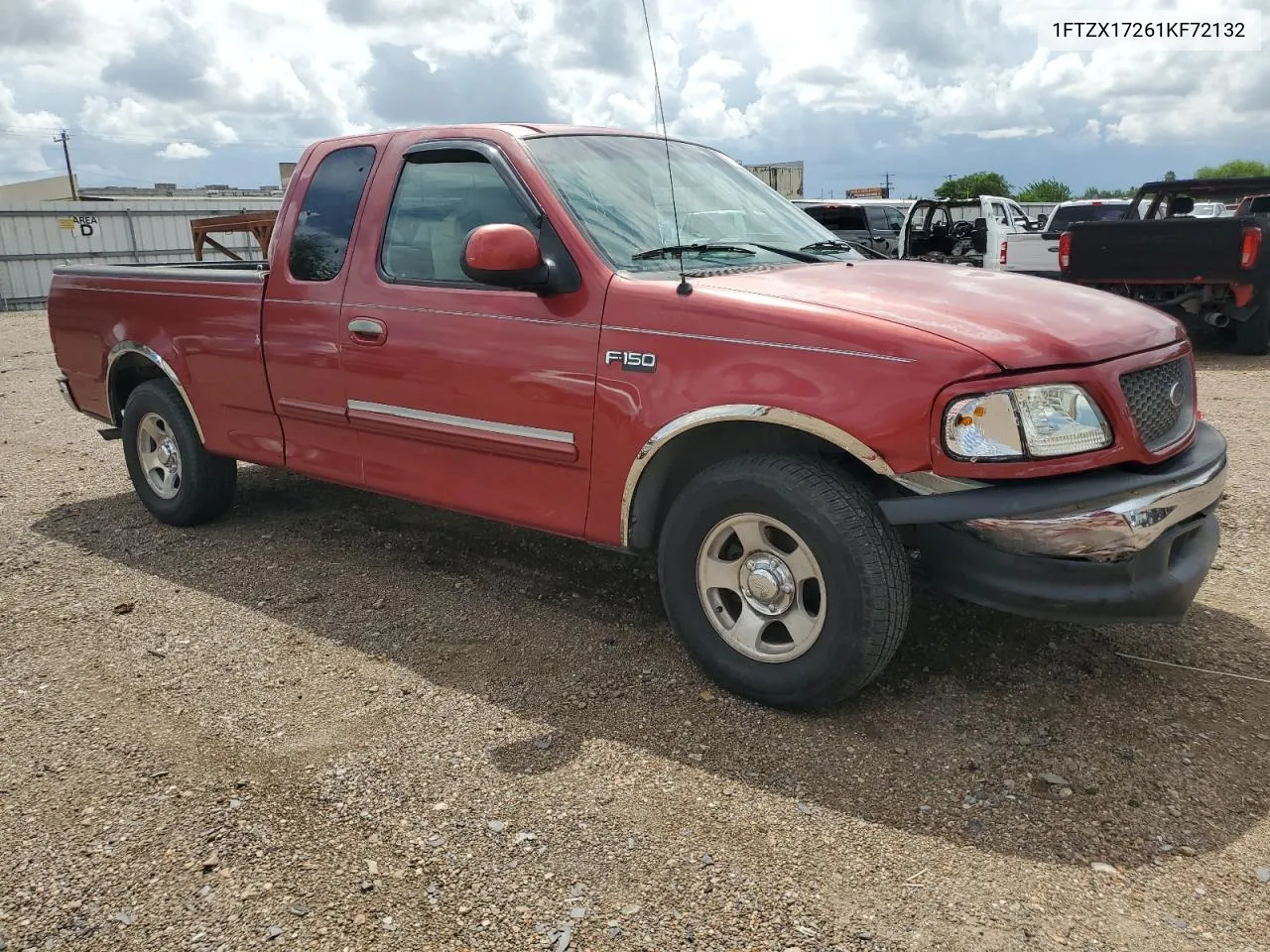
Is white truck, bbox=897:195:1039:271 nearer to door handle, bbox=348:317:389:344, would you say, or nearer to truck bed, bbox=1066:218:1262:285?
truck bed, bbox=1066:218:1262:285

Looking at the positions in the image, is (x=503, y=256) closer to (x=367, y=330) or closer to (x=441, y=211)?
(x=441, y=211)

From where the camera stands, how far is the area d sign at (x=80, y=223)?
1000 inches

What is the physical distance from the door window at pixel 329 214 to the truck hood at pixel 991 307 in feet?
5.88

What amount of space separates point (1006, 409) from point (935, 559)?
52cm

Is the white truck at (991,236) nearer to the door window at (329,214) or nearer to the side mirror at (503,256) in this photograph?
the door window at (329,214)

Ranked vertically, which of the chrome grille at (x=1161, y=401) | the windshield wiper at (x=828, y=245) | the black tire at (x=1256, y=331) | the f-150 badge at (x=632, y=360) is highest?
the windshield wiper at (x=828, y=245)

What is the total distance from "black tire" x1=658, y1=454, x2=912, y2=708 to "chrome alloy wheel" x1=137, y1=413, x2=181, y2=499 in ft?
10.9

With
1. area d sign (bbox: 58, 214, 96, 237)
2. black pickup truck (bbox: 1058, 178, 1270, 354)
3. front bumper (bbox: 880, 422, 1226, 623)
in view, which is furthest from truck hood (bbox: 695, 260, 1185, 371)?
area d sign (bbox: 58, 214, 96, 237)

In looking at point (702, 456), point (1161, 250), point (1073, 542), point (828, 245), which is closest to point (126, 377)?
point (702, 456)

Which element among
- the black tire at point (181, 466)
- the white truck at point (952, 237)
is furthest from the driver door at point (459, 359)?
the white truck at point (952, 237)

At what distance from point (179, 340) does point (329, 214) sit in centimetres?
123

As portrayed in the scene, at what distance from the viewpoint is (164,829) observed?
112 inches

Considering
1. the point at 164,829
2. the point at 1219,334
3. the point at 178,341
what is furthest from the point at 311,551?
the point at 1219,334

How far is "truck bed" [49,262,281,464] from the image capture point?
4781 mm
